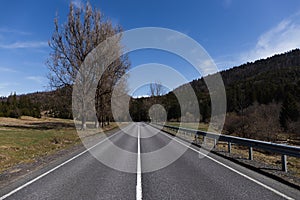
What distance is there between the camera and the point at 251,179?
728cm

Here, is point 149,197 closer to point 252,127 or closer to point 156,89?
point 252,127

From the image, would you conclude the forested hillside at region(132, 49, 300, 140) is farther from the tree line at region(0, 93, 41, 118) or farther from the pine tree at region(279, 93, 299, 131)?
the tree line at region(0, 93, 41, 118)

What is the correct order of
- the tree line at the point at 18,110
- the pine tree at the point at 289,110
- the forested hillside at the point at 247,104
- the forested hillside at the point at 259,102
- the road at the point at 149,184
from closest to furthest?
the road at the point at 149,184 → the forested hillside at the point at 259,102 → the forested hillside at the point at 247,104 → the pine tree at the point at 289,110 → the tree line at the point at 18,110

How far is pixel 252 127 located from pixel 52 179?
26.9 meters

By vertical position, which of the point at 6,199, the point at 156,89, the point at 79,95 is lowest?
the point at 6,199

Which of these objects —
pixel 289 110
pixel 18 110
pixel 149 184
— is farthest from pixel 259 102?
pixel 149 184

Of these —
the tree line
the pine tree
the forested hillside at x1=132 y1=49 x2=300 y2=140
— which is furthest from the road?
the tree line

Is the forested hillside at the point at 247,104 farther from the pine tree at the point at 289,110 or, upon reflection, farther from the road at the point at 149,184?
the road at the point at 149,184

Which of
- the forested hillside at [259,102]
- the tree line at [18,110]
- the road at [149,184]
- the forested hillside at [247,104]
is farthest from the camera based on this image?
the tree line at [18,110]

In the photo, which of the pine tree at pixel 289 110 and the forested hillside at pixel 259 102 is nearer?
the forested hillside at pixel 259 102

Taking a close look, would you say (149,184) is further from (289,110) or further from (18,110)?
(18,110)

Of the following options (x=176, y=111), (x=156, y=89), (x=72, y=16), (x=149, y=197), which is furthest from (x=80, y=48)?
(x=176, y=111)

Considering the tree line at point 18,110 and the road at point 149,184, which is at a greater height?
the tree line at point 18,110

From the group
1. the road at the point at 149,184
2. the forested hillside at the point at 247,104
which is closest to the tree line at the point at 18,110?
the forested hillside at the point at 247,104
